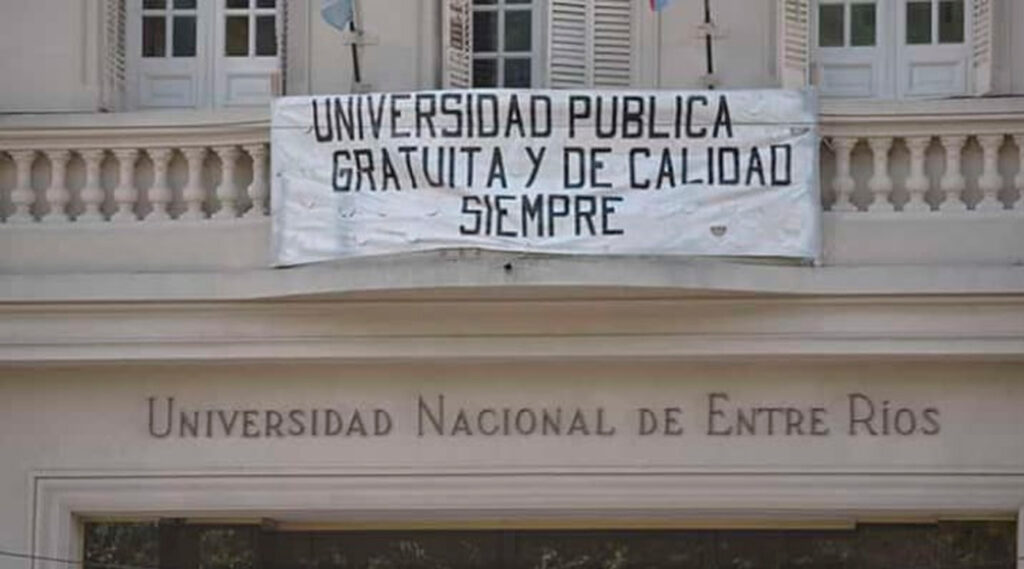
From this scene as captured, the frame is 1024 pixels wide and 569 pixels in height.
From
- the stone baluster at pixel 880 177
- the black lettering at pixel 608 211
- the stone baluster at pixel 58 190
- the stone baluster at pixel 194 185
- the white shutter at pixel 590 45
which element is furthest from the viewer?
the white shutter at pixel 590 45

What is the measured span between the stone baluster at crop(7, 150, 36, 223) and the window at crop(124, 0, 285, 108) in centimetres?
86

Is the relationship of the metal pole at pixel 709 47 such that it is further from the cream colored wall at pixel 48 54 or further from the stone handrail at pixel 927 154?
the cream colored wall at pixel 48 54

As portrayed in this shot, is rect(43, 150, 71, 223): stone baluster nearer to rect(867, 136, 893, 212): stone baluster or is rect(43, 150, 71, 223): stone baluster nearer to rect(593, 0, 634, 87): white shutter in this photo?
rect(593, 0, 634, 87): white shutter

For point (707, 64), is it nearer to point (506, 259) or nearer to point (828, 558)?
point (506, 259)

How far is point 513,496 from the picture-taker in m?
17.5

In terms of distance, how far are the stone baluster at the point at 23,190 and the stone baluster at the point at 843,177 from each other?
15.3 ft

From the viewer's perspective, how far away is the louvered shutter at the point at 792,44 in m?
17.4

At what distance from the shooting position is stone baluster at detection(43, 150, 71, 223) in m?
17.6

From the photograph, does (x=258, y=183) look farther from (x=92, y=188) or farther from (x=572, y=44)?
(x=572, y=44)

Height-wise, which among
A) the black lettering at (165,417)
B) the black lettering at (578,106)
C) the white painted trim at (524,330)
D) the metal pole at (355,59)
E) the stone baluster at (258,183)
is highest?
the metal pole at (355,59)

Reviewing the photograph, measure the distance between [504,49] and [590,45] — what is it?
2.06ft

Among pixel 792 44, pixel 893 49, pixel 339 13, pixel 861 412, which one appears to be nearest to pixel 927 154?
pixel 893 49

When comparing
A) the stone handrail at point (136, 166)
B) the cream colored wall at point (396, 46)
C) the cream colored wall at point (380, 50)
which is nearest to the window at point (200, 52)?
the cream colored wall at point (380, 50)

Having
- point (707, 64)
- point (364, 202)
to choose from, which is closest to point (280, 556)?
point (364, 202)
